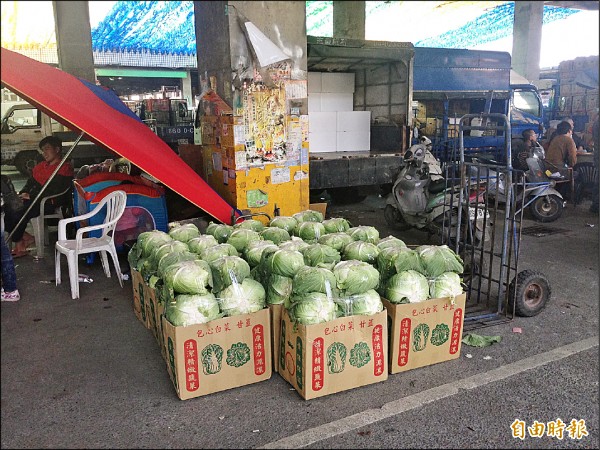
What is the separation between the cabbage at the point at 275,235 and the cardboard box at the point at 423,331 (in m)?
1.12

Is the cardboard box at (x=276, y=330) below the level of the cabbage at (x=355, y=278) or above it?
below

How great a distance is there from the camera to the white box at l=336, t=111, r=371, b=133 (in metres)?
9.34

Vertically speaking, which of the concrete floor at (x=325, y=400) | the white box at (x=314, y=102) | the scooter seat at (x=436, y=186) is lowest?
the concrete floor at (x=325, y=400)

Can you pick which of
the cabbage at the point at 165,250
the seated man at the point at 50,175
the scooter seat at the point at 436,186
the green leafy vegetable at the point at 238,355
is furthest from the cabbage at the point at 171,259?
the scooter seat at the point at 436,186

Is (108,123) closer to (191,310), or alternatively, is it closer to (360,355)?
(191,310)

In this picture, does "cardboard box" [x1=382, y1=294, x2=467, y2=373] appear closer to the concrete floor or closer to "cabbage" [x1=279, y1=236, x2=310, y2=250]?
the concrete floor

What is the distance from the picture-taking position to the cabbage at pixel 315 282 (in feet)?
9.28

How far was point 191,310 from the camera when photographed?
2.75 m

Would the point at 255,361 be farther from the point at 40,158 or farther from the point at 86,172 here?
the point at 86,172

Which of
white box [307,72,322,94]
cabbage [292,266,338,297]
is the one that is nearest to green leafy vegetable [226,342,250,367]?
cabbage [292,266,338,297]

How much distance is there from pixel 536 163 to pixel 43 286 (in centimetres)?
714

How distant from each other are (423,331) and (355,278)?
0.66m

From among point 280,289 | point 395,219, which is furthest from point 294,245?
point 395,219

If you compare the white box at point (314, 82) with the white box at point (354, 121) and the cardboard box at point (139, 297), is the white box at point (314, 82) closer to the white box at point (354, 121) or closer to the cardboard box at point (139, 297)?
the white box at point (354, 121)
